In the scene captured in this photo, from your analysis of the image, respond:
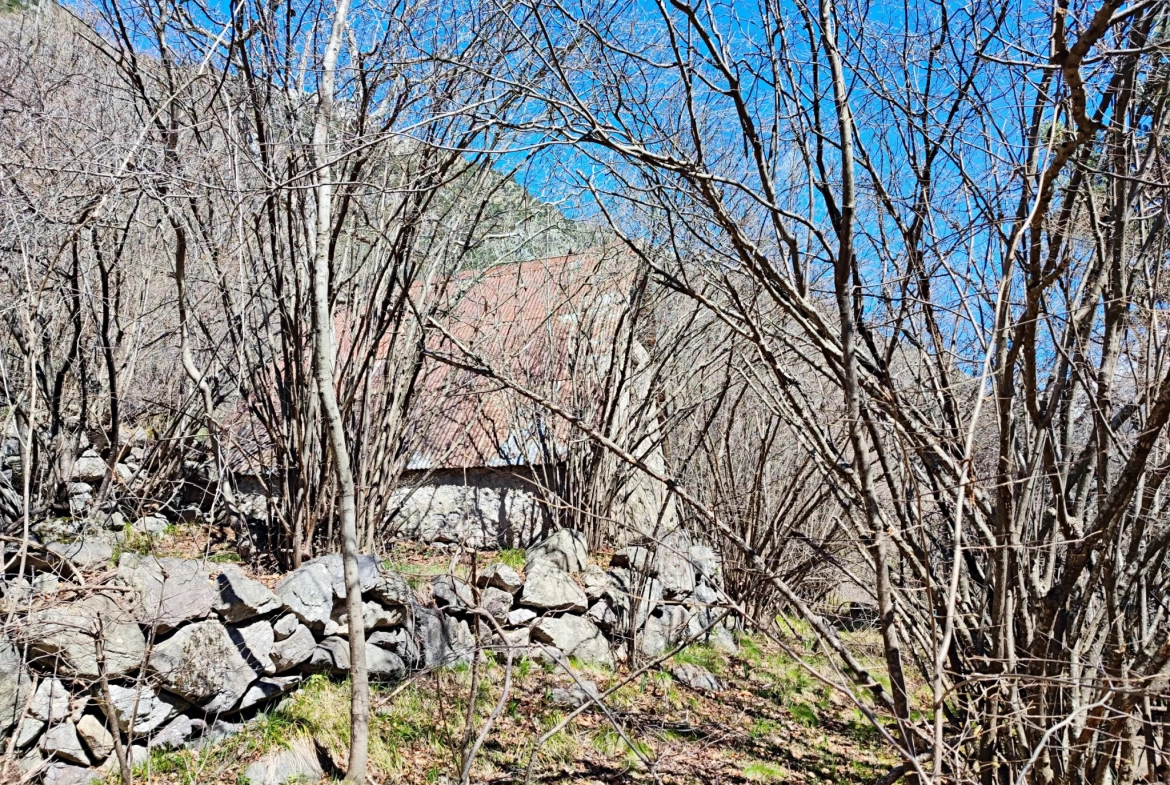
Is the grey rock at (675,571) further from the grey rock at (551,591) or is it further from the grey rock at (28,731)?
the grey rock at (28,731)

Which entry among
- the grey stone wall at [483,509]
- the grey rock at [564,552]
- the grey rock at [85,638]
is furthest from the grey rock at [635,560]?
the grey rock at [85,638]

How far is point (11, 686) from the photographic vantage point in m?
3.80

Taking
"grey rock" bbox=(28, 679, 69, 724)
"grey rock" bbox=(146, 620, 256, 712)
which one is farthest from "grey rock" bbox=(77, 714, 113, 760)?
"grey rock" bbox=(146, 620, 256, 712)

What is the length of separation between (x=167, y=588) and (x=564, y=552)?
3.23 meters

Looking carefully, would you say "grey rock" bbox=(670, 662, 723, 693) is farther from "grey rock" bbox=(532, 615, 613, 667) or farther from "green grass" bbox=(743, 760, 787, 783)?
"green grass" bbox=(743, 760, 787, 783)

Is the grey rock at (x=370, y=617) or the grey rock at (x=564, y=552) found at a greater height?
the grey rock at (x=564, y=552)

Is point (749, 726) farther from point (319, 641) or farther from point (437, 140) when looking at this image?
point (437, 140)

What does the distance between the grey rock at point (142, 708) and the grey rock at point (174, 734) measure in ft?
0.14

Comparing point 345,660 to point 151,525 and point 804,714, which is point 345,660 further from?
point 804,714

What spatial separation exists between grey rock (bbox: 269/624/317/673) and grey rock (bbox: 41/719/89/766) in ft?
3.45

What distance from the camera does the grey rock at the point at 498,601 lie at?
6309 millimetres

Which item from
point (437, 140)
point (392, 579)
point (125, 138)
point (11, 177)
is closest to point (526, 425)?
point (392, 579)

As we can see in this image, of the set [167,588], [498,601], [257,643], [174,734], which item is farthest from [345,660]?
[498,601]

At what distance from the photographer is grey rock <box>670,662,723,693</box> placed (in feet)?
21.3
